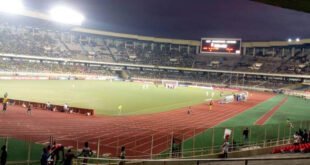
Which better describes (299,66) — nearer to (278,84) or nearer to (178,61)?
(278,84)

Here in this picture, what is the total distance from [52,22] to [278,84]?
64933mm

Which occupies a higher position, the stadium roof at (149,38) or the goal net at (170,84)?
the stadium roof at (149,38)

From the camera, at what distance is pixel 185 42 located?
12975cm

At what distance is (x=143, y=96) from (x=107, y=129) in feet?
94.2

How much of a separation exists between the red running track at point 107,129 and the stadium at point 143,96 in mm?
72

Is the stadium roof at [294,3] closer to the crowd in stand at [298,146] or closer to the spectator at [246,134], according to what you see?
the crowd in stand at [298,146]

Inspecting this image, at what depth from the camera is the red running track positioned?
19922 mm

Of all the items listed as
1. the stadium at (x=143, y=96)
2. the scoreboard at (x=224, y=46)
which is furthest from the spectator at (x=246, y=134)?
the scoreboard at (x=224, y=46)

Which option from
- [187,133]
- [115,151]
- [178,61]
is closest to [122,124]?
[187,133]

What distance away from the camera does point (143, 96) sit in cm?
5269

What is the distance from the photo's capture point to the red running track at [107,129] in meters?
19.9

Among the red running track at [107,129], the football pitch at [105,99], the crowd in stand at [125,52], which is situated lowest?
the red running track at [107,129]

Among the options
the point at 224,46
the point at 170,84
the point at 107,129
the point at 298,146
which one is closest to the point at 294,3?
the point at 298,146

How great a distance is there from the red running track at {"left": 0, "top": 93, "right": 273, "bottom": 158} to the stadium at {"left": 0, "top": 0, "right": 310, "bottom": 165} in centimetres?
7
